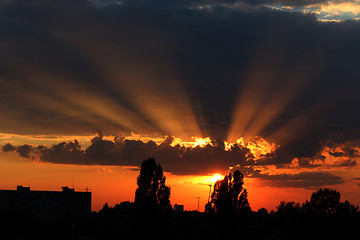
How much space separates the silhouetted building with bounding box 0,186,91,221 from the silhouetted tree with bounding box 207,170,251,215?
55.5 m

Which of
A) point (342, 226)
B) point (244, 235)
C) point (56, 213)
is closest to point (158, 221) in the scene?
point (244, 235)

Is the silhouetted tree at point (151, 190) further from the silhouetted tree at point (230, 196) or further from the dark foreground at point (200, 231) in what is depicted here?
the silhouetted tree at point (230, 196)

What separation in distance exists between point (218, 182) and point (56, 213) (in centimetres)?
6233

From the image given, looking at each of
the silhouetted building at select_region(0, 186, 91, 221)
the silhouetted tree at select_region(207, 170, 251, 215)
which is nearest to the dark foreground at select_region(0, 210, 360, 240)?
the silhouetted tree at select_region(207, 170, 251, 215)

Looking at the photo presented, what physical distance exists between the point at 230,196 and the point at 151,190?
99.3 ft

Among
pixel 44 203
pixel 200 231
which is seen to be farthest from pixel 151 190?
pixel 44 203

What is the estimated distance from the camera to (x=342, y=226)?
101875 mm

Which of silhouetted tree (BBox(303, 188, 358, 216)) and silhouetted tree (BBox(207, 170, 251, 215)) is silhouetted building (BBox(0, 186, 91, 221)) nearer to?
silhouetted tree (BBox(207, 170, 251, 215))

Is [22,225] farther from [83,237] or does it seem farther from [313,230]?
[313,230]

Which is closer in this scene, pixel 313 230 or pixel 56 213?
pixel 313 230

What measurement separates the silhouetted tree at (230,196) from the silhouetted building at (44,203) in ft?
182

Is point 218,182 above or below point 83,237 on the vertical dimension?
above

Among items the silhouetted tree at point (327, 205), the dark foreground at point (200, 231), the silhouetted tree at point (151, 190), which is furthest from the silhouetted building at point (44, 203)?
the silhouetted tree at point (327, 205)

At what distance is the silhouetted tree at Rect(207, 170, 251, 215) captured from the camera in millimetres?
118438
